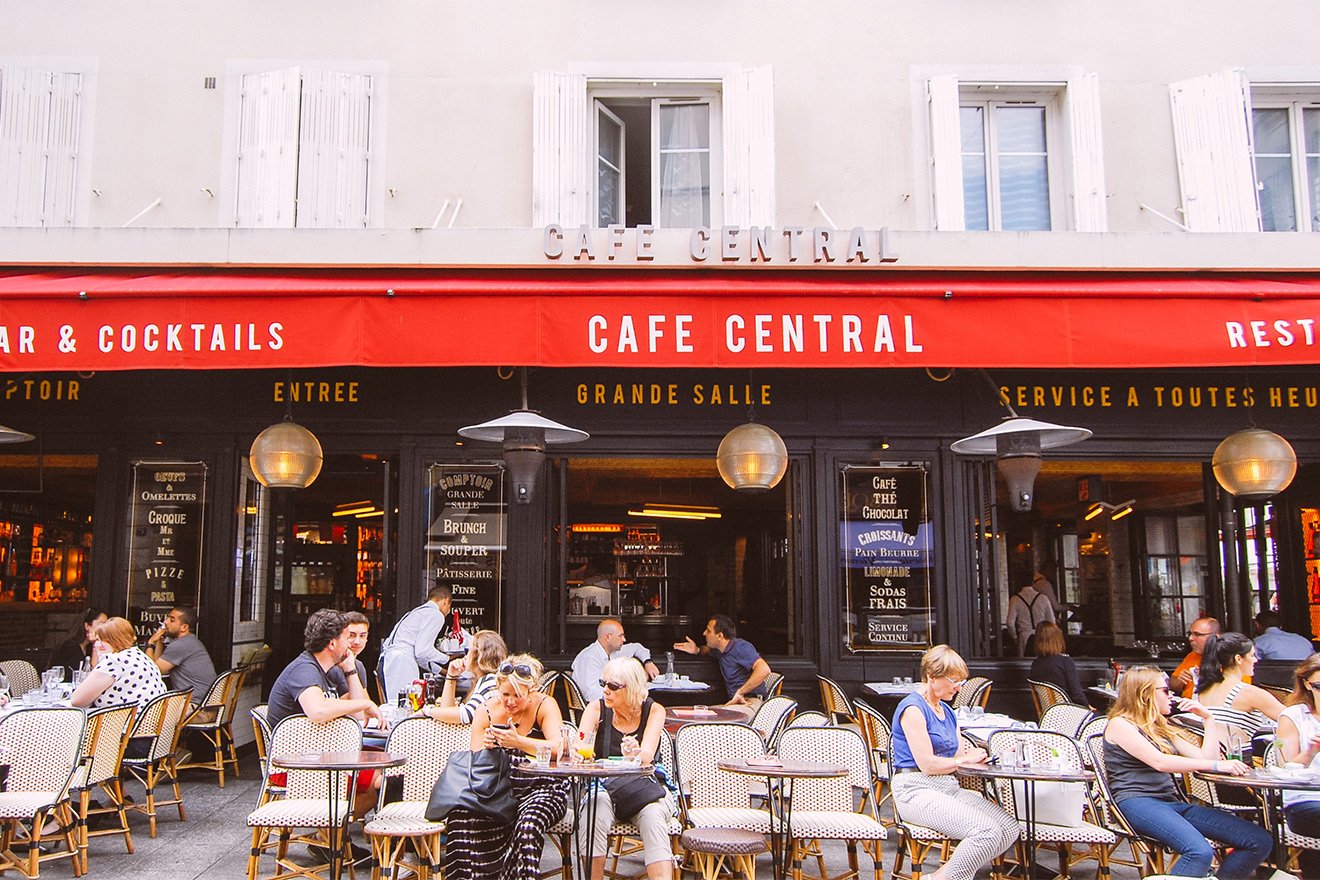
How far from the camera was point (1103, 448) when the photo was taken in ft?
31.2

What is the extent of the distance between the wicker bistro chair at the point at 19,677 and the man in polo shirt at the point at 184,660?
1.44 meters

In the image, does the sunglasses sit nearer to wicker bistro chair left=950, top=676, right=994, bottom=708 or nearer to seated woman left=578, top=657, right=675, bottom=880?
seated woman left=578, top=657, right=675, bottom=880

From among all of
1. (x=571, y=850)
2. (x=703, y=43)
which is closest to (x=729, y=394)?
(x=703, y=43)

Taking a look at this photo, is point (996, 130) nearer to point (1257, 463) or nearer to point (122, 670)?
point (1257, 463)

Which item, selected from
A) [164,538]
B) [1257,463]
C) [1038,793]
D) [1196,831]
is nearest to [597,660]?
[1038,793]

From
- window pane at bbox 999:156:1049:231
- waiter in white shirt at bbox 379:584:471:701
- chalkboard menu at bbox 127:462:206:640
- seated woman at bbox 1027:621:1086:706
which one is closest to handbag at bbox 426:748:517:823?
waiter in white shirt at bbox 379:584:471:701

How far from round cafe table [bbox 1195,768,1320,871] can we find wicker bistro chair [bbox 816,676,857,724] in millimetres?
3112

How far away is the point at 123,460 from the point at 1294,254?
997 centimetres

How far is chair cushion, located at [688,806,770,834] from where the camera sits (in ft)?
18.7

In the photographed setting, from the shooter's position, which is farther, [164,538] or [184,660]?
[164,538]

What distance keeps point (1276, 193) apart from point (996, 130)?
2.58m

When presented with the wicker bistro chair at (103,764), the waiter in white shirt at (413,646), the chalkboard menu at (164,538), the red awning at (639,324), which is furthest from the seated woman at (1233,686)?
the chalkboard menu at (164,538)

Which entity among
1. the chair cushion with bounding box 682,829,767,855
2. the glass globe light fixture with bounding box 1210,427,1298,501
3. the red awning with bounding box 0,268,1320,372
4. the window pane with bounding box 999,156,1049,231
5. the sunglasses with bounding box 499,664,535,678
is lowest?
the chair cushion with bounding box 682,829,767,855

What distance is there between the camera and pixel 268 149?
916 cm
